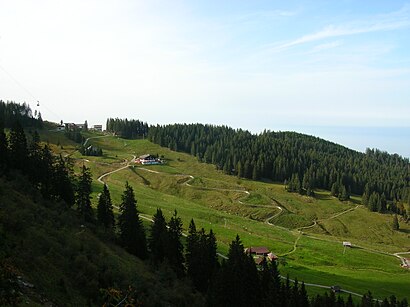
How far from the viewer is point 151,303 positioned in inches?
1499

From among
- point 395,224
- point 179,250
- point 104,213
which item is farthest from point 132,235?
point 395,224

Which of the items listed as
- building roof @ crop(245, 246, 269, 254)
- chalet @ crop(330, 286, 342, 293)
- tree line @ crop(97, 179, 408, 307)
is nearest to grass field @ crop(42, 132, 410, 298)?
chalet @ crop(330, 286, 342, 293)

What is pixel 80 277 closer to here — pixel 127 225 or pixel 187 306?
pixel 187 306

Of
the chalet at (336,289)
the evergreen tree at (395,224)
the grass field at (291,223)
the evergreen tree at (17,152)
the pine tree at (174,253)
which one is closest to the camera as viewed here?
the pine tree at (174,253)

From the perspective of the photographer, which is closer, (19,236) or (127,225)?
(19,236)

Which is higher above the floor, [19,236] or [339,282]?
[19,236]

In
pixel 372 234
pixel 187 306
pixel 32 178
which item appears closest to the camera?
pixel 187 306

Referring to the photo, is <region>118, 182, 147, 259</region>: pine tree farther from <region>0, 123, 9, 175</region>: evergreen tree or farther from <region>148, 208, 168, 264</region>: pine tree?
<region>0, 123, 9, 175</region>: evergreen tree

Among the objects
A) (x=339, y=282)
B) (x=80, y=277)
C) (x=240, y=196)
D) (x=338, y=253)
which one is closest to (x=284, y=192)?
(x=240, y=196)

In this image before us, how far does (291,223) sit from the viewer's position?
150 m

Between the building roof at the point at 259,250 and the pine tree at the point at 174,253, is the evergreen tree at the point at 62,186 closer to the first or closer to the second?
the pine tree at the point at 174,253

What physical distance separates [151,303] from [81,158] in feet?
564

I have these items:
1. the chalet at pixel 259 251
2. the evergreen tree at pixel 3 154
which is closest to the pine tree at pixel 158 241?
the evergreen tree at pixel 3 154

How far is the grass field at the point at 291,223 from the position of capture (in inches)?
3964
